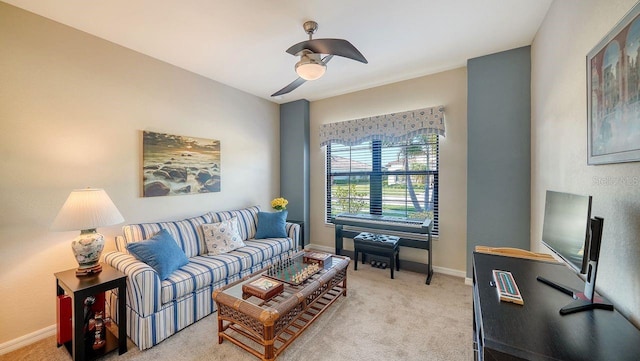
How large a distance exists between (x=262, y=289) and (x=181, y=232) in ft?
4.79

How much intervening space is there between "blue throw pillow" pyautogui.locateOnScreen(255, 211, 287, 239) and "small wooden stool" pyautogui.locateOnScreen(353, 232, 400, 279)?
3.64 ft

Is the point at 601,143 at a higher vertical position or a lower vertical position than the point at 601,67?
lower

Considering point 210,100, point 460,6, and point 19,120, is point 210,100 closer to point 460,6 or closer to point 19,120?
point 19,120

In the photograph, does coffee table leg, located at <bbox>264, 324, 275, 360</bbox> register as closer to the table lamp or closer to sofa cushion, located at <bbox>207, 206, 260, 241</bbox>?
the table lamp

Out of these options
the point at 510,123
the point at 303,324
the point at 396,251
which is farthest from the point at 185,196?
the point at 510,123

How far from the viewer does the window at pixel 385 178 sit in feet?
11.7

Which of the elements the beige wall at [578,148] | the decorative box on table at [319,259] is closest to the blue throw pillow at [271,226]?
the decorative box on table at [319,259]

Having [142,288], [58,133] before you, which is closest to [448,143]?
[142,288]

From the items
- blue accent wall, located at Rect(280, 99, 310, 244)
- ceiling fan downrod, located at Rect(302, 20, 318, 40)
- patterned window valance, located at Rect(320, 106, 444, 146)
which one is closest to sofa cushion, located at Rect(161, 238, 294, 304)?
blue accent wall, located at Rect(280, 99, 310, 244)

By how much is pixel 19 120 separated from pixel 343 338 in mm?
3292

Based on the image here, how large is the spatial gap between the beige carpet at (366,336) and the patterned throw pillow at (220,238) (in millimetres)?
766

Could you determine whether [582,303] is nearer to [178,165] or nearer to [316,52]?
[316,52]

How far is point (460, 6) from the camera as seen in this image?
2078 millimetres

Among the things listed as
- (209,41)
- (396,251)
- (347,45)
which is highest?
(209,41)
